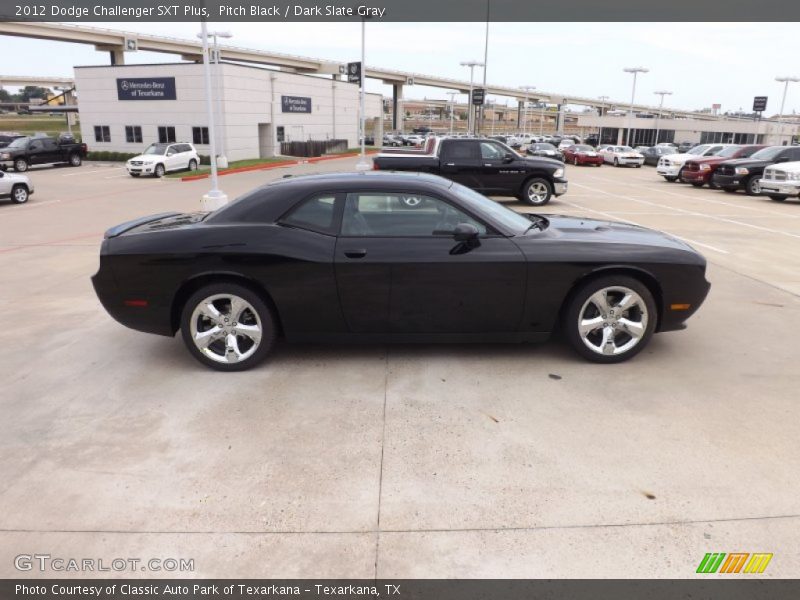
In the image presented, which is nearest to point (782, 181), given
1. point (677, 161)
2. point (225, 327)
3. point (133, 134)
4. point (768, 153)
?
point (768, 153)

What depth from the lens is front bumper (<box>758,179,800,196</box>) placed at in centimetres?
1718

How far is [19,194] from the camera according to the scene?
17.0m

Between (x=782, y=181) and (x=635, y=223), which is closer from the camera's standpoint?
(x=635, y=223)

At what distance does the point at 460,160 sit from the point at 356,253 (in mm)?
10668

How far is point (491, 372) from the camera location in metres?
4.80

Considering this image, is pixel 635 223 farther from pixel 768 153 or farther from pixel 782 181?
pixel 768 153

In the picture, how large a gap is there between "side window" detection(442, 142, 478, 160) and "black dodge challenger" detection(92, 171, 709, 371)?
10170mm

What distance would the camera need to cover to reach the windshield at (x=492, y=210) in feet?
16.3

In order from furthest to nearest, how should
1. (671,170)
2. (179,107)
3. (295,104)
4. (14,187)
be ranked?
(295,104) → (179,107) → (671,170) → (14,187)

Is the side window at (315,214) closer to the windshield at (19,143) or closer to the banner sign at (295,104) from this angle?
the windshield at (19,143)

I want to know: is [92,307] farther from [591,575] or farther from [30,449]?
[591,575]

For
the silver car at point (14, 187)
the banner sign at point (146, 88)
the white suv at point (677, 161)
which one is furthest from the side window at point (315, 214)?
the banner sign at point (146, 88)

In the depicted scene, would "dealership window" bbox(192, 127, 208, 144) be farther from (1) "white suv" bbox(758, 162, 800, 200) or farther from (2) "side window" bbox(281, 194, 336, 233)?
(2) "side window" bbox(281, 194, 336, 233)

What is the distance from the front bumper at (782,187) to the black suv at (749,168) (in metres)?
1.39
